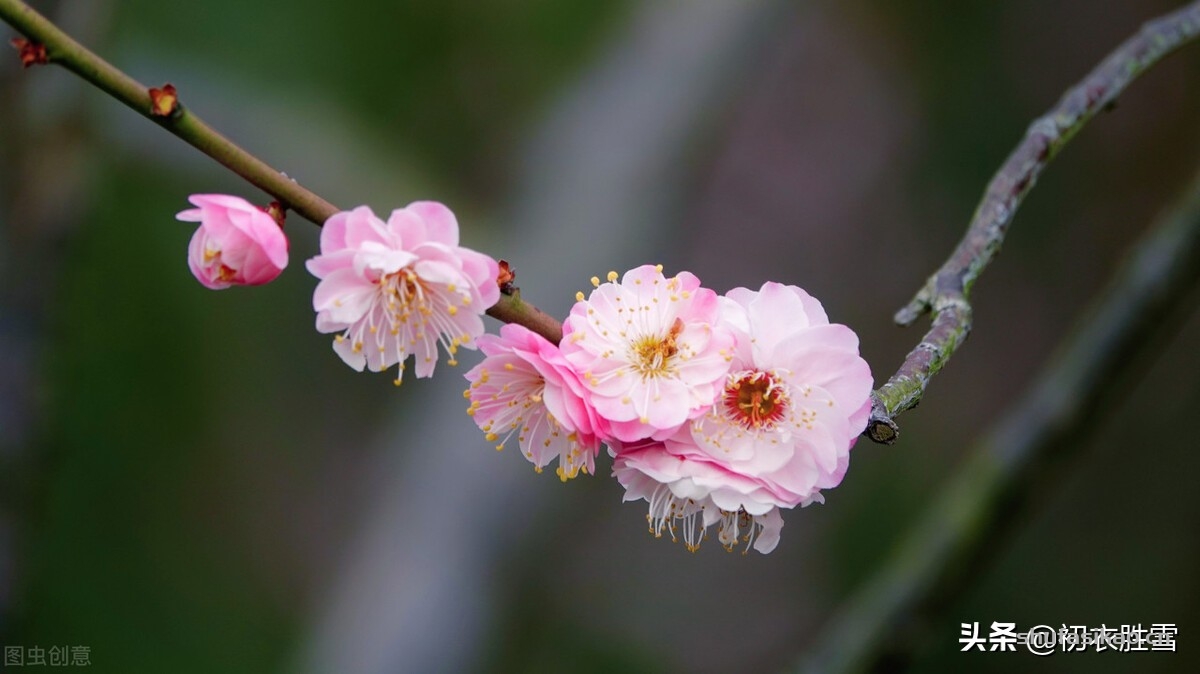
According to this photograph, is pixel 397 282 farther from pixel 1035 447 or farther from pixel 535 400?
pixel 1035 447


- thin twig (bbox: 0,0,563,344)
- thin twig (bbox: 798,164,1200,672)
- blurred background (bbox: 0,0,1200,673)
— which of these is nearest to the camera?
thin twig (bbox: 0,0,563,344)

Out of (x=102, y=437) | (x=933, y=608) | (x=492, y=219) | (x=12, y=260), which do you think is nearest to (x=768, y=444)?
(x=933, y=608)

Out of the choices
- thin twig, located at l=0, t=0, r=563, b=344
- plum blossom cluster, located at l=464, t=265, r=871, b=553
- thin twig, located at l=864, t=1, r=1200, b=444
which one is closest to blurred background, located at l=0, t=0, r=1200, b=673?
thin twig, located at l=864, t=1, r=1200, b=444

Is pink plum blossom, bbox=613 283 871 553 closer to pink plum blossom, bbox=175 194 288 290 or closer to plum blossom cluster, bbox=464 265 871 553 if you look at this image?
plum blossom cluster, bbox=464 265 871 553

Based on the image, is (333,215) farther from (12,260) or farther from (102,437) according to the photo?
(102,437)

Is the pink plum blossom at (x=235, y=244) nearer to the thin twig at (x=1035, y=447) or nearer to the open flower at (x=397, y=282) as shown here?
the open flower at (x=397, y=282)
